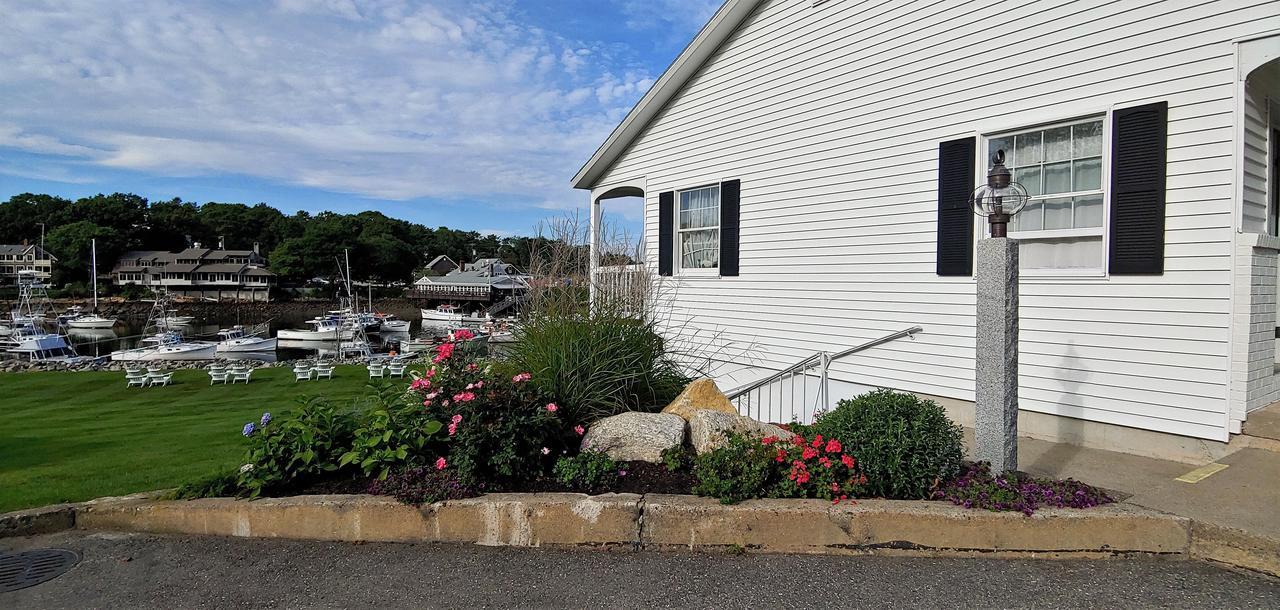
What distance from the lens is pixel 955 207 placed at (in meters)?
6.39

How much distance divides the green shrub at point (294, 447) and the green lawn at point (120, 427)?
1.23 feet

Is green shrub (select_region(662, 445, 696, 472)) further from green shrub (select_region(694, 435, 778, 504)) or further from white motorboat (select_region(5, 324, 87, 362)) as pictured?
white motorboat (select_region(5, 324, 87, 362))

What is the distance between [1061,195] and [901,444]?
10.7ft

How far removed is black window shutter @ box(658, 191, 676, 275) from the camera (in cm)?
997

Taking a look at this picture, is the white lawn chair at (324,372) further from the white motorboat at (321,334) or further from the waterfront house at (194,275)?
the waterfront house at (194,275)

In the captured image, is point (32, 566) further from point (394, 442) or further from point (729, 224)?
point (729, 224)

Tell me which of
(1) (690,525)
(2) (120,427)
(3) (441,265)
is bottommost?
(2) (120,427)

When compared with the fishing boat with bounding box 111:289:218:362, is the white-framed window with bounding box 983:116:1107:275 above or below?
above

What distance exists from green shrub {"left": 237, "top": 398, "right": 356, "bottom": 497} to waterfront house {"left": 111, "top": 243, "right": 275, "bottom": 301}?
9114 centimetres

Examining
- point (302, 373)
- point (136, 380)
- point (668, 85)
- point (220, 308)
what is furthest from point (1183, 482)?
point (220, 308)

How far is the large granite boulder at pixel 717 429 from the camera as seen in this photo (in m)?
4.46

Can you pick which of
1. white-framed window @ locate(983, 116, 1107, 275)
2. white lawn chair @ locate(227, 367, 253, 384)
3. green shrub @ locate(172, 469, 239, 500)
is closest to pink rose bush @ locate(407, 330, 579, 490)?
green shrub @ locate(172, 469, 239, 500)

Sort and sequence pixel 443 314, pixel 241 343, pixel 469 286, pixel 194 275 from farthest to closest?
pixel 194 275 → pixel 469 286 → pixel 443 314 → pixel 241 343

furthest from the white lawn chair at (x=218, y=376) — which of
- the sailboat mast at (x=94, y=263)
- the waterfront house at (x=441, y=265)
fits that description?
the waterfront house at (x=441, y=265)
